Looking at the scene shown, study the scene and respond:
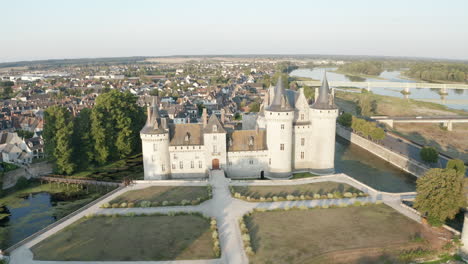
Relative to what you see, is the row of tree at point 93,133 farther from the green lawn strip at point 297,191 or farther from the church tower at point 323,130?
the church tower at point 323,130

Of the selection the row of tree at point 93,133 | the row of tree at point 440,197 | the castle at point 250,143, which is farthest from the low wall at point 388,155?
the row of tree at point 93,133

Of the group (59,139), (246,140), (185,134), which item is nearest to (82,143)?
(59,139)

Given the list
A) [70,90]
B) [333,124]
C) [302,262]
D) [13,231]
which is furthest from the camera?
[70,90]

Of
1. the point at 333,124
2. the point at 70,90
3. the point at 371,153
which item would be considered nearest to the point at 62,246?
the point at 333,124

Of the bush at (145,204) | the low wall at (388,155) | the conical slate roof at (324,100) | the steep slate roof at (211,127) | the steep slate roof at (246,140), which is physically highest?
the conical slate roof at (324,100)

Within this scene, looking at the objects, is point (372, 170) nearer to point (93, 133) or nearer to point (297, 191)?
point (297, 191)

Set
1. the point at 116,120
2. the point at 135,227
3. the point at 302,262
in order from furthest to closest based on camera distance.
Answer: the point at 116,120
the point at 135,227
the point at 302,262

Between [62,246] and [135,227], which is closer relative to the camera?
[62,246]

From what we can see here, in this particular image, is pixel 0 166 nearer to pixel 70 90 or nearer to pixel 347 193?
pixel 347 193
